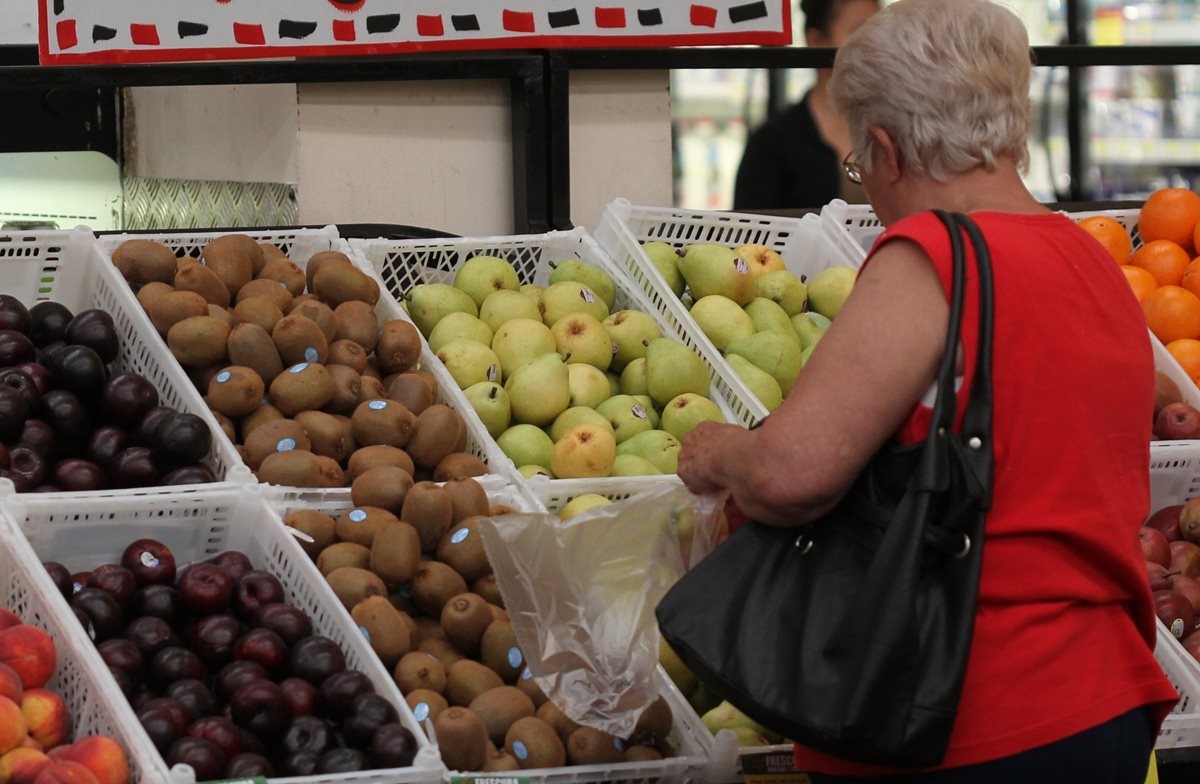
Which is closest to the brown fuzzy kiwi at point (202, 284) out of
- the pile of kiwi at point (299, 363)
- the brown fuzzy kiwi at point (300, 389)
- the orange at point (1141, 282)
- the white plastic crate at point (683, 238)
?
the pile of kiwi at point (299, 363)

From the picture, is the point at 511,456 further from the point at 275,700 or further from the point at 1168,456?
the point at 1168,456

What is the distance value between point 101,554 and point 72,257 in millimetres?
964

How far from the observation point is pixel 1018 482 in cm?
172

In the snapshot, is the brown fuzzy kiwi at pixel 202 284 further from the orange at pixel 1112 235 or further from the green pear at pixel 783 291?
the orange at pixel 1112 235

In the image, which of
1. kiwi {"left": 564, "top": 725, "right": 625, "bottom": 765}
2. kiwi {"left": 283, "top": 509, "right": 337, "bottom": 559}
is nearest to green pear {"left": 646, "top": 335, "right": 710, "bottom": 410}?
kiwi {"left": 283, "top": 509, "right": 337, "bottom": 559}

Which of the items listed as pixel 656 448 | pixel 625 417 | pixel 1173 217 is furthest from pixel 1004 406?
pixel 1173 217

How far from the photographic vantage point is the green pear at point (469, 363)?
3.21 m

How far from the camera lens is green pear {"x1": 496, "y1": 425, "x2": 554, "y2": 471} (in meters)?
3.04

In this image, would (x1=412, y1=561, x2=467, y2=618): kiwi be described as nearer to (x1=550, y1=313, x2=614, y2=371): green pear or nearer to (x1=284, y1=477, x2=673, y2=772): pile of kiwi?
(x1=284, y1=477, x2=673, y2=772): pile of kiwi

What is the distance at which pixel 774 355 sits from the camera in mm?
3338

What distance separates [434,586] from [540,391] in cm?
77

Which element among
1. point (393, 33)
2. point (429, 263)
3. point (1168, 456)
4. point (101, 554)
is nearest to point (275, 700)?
point (101, 554)

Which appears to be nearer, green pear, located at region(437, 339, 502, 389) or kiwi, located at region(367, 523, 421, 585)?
kiwi, located at region(367, 523, 421, 585)

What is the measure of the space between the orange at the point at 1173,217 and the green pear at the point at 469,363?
6.07 feet
